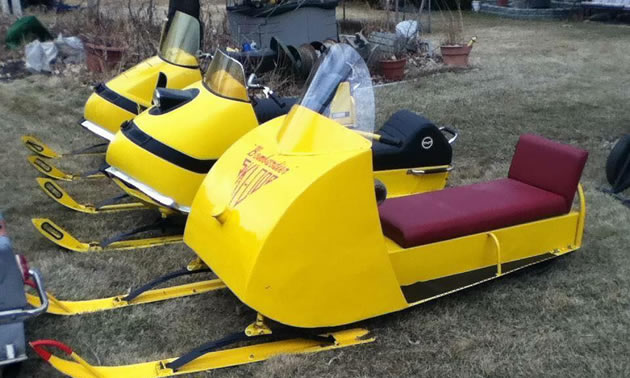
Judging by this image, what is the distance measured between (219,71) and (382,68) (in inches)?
198

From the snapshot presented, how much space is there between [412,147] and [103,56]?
5.65 metres

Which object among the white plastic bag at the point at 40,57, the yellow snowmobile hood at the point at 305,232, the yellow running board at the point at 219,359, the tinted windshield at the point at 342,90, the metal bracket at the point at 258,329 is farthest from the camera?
the white plastic bag at the point at 40,57

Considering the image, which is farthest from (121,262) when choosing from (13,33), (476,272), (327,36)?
(13,33)

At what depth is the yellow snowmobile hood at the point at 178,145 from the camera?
12.7 feet

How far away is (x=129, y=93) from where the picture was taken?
17.1ft

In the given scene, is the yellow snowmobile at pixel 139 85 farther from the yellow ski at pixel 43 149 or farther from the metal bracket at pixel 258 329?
the metal bracket at pixel 258 329

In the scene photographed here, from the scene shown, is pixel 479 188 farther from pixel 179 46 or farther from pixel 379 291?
pixel 179 46

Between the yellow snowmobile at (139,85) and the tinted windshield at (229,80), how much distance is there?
1.00 m

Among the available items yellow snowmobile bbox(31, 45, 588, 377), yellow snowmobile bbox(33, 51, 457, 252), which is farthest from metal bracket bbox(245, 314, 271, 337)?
yellow snowmobile bbox(33, 51, 457, 252)

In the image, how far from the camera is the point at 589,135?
6.19m

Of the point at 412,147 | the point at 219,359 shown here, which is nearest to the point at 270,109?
the point at 412,147

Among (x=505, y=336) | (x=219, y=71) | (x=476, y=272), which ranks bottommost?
(x=505, y=336)

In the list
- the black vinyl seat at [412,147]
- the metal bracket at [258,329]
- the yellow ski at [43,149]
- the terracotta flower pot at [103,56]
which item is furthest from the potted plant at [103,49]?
the metal bracket at [258,329]

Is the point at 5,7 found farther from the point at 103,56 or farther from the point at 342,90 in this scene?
the point at 342,90
